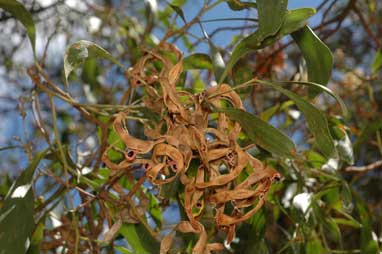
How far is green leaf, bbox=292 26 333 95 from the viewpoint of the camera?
0.86 m

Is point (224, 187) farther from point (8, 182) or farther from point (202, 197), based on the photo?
point (8, 182)

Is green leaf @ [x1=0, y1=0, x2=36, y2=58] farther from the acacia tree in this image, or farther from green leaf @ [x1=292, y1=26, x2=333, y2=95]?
green leaf @ [x1=292, y1=26, x2=333, y2=95]

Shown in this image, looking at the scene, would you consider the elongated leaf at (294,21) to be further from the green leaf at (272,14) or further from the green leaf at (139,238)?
the green leaf at (139,238)

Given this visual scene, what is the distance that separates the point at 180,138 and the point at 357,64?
Result: 1.57 metres

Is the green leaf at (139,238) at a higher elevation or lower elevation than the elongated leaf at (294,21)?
lower

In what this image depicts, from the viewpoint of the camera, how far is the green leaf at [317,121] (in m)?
0.77

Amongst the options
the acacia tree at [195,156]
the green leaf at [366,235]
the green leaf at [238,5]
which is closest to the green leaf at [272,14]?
the acacia tree at [195,156]

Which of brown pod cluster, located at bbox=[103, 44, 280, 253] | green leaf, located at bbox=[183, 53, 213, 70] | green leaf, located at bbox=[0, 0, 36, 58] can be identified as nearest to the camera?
brown pod cluster, located at bbox=[103, 44, 280, 253]

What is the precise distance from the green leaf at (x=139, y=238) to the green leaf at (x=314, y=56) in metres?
0.29

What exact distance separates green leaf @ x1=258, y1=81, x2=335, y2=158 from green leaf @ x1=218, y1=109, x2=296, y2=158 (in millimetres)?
29

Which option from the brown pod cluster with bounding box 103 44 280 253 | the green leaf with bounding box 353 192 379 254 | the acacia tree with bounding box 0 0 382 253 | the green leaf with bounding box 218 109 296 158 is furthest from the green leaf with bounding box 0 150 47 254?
the green leaf with bounding box 353 192 379 254

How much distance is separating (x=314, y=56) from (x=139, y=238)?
1.04ft

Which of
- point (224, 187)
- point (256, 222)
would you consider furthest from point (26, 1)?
point (224, 187)

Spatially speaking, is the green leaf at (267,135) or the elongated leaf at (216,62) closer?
the green leaf at (267,135)
